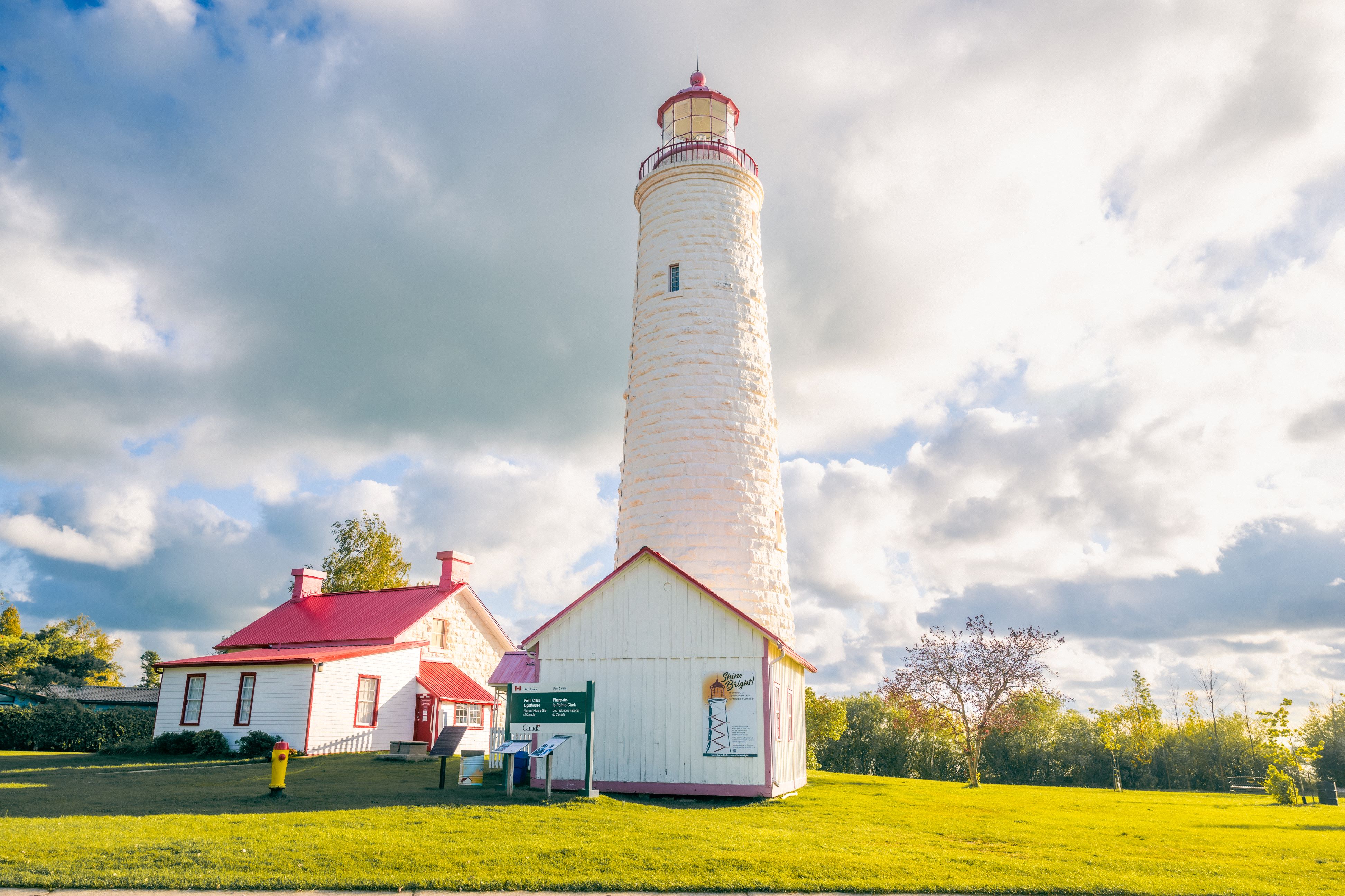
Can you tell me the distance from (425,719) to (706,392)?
528 inches

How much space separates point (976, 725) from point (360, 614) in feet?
65.8

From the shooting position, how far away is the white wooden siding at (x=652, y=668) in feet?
45.8

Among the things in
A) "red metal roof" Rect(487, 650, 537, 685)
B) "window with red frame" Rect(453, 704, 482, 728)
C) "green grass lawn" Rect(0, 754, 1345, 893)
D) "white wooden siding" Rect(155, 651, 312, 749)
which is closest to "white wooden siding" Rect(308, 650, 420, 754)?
"white wooden siding" Rect(155, 651, 312, 749)

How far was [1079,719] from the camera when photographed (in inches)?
1914

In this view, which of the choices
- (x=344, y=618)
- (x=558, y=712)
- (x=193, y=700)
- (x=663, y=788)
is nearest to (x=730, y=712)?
(x=663, y=788)

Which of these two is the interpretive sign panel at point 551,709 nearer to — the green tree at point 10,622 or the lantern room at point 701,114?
the lantern room at point 701,114

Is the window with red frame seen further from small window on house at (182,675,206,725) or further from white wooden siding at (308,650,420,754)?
small window on house at (182,675,206,725)

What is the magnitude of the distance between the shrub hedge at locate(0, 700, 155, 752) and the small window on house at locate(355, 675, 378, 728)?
10414mm

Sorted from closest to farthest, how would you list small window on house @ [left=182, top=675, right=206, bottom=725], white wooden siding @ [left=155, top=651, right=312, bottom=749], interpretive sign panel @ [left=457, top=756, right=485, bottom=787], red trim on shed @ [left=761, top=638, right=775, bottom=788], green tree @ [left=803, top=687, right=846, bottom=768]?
red trim on shed @ [left=761, top=638, right=775, bottom=788]
interpretive sign panel @ [left=457, top=756, right=485, bottom=787]
white wooden siding @ [left=155, top=651, right=312, bottom=749]
small window on house @ [left=182, top=675, right=206, bottom=725]
green tree @ [left=803, top=687, right=846, bottom=768]

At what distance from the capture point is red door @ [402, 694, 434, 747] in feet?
77.7

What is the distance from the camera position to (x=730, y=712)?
1396 cm

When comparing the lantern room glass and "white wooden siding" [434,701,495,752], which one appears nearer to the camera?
the lantern room glass

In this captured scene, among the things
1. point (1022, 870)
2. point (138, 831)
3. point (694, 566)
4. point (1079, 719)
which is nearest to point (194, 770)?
point (138, 831)

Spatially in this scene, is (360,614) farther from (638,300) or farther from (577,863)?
(577,863)
